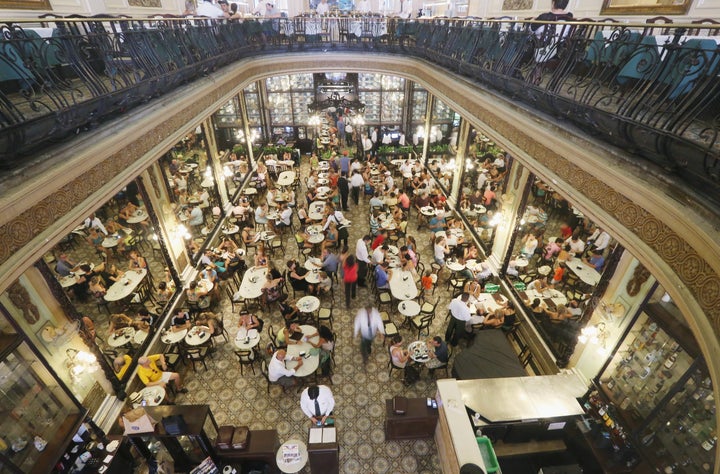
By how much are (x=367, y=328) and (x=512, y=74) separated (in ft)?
17.8

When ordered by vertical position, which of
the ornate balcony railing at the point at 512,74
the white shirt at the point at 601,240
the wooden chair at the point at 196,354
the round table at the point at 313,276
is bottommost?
the wooden chair at the point at 196,354

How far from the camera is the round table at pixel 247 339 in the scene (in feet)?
21.4

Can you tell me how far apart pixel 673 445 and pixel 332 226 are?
25.0 ft

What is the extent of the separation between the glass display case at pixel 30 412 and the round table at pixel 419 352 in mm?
5273

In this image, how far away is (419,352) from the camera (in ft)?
21.2

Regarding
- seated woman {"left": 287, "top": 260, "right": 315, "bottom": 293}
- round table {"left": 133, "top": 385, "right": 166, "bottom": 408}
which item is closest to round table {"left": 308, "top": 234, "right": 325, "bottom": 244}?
seated woman {"left": 287, "top": 260, "right": 315, "bottom": 293}

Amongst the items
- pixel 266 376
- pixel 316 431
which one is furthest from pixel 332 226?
pixel 316 431

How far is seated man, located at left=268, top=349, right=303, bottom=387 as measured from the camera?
598cm

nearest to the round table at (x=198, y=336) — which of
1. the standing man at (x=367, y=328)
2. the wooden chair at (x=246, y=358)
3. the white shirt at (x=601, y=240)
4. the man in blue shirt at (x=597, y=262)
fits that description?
the wooden chair at (x=246, y=358)

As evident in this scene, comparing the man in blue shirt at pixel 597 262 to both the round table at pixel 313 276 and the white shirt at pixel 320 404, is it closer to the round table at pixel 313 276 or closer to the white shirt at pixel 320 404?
the round table at pixel 313 276

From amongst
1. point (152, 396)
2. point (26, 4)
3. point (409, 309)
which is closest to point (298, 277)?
point (409, 309)

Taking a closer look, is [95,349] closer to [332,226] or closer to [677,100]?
[332,226]

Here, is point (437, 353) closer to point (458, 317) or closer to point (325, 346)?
point (458, 317)

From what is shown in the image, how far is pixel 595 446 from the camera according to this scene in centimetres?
486
